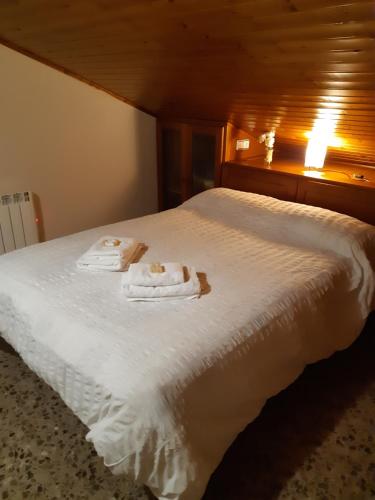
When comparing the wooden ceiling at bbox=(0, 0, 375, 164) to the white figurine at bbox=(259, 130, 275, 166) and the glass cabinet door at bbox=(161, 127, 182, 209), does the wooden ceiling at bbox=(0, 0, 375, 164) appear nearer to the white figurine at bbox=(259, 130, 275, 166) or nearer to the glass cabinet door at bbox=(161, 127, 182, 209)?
the white figurine at bbox=(259, 130, 275, 166)

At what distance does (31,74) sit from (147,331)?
2237mm

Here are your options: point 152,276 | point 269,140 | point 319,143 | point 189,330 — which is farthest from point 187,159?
point 189,330

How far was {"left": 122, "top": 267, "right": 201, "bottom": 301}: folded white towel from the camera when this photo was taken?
149 centimetres

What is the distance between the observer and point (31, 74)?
2.56m

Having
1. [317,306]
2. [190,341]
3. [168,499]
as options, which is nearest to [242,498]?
[168,499]

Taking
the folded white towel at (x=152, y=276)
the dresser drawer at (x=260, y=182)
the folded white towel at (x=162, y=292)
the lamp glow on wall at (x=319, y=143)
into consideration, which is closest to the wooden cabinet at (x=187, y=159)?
the dresser drawer at (x=260, y=182)

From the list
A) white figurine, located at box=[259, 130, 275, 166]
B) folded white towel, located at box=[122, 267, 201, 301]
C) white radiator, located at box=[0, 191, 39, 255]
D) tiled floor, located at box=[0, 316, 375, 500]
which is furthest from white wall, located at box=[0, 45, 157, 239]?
folded white towel, located at box=[122, 267, 201, 301]

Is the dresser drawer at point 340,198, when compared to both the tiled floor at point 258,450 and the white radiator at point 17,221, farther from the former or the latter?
the white radiator at point 17,221

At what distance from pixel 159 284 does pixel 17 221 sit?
170 centimetres

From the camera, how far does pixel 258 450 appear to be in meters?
1.54

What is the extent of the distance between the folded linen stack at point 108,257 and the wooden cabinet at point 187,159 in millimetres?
1373

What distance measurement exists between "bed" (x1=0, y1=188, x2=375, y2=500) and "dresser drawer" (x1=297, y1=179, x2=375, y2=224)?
22 centimetres

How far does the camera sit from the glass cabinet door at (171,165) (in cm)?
323

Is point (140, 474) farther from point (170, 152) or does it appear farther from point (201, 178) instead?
point (170, 152)
